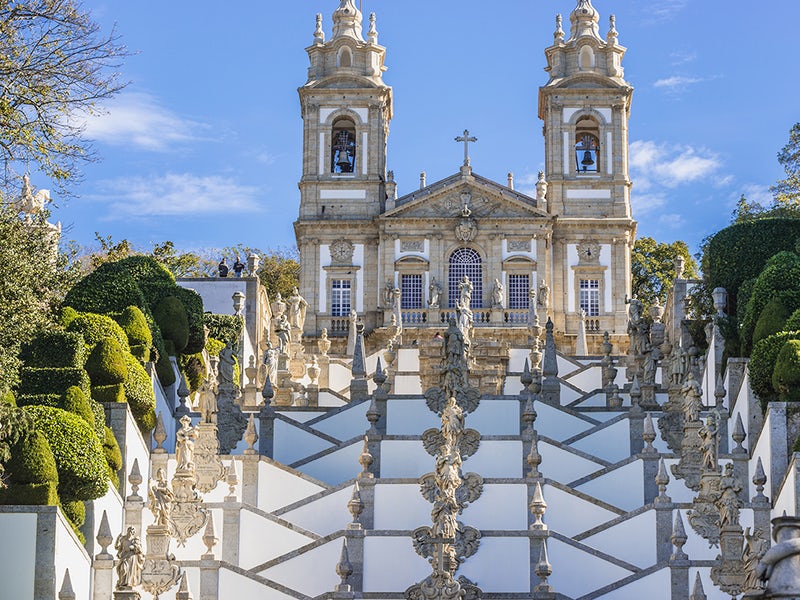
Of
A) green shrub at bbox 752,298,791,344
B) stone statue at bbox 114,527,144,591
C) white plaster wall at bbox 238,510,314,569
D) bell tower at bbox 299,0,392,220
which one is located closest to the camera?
stone statue at bbox 114,527,144,591

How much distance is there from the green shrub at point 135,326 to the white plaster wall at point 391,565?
6.39 m

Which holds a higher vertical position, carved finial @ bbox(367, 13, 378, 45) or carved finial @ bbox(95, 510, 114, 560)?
carved finial @ bbox(367, 13, 378, 45)

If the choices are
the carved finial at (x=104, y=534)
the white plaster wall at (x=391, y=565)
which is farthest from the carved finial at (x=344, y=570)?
the carved finial at (x=104, y=534)

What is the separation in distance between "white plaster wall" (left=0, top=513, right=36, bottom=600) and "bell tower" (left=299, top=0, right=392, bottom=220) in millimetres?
29952

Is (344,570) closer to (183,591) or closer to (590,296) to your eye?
(183,591)

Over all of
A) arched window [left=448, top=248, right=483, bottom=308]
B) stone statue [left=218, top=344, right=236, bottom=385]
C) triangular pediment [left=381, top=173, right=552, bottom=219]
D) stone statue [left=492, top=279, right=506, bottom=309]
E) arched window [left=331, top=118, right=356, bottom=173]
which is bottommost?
stone statue [left=218, top=344, right=236, bottom=385]

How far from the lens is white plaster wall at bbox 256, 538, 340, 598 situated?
95.4 ft

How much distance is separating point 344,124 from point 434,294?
6.64 meters

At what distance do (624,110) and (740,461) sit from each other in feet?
82.9

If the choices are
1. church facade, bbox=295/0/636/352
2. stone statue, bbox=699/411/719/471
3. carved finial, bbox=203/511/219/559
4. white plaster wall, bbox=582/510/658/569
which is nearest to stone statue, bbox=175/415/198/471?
carved finial, bbox=203/511/219/559

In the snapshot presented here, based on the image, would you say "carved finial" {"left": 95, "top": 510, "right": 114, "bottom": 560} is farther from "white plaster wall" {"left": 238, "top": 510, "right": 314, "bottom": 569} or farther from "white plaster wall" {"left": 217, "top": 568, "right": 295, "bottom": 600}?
"white plaster wall" {"left": 238, "top": 510, "right": 314, "bottom": 569}

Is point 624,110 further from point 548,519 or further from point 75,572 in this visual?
point 75,572

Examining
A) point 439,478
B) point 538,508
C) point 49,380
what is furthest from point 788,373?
point 49,380

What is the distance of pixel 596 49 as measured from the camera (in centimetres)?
5622
